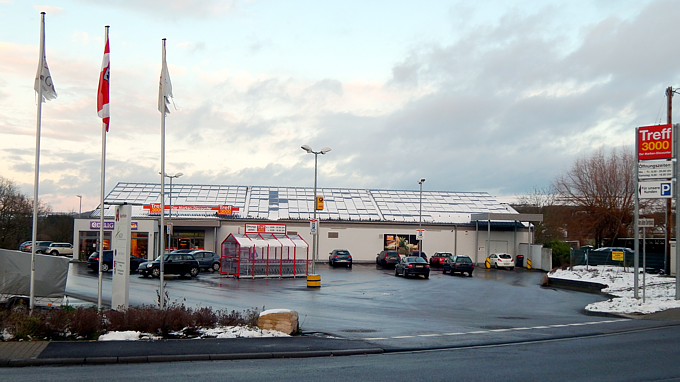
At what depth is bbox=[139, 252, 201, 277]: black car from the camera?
3488cm

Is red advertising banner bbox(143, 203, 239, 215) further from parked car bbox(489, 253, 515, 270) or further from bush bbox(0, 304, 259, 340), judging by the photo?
bush bbox(0, 304, 259, 340)

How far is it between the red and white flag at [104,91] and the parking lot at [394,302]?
693 cm

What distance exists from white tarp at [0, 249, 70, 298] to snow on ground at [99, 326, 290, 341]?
6.98m

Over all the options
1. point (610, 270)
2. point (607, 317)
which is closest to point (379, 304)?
→ point (607, 317)

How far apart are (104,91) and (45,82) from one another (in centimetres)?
151

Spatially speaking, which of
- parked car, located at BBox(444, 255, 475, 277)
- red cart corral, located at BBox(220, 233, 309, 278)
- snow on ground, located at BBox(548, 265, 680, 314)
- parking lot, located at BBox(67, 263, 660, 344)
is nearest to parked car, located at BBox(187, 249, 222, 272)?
red cart corral, located at BBox(220, 233, 309, 278)

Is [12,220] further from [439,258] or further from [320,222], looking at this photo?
[439,258]

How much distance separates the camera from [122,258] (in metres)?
15.8

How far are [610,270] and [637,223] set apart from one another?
17.2 m

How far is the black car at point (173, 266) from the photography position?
34.9 metres

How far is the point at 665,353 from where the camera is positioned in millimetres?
11664

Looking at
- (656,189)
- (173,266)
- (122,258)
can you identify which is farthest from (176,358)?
(173,266)

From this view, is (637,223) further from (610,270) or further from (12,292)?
(12,292)

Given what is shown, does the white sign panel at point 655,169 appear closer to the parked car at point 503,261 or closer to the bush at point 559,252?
the bush at point 559,252
